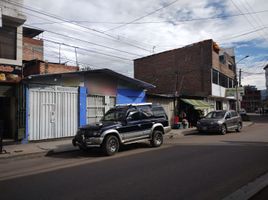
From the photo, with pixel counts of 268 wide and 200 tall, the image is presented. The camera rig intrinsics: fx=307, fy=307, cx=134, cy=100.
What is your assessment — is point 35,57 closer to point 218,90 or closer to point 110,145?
point 218,90

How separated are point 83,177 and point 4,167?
363cm

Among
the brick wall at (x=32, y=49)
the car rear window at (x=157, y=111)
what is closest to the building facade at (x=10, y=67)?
the car rear window at (x=157, y=111)

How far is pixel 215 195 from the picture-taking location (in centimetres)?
625

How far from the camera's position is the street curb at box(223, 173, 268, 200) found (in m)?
5.88

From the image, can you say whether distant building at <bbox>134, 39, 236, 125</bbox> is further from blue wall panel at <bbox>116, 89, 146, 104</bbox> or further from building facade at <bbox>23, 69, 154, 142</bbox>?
building facade at <bbox>23, 69, 154, 142</bbox>

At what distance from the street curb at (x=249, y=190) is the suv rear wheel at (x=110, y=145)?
608 cm

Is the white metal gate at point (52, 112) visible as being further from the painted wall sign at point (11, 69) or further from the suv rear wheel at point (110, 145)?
the suv rear wheel at point (110, 145)

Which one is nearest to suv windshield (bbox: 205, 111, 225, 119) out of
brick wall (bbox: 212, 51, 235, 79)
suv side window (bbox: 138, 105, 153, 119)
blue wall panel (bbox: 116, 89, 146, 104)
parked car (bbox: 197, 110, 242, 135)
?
parked car (bbox: 197, 110, 242, 135)

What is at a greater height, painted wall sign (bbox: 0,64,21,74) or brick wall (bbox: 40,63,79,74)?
brick wall (bbox: 40,63,79,74)

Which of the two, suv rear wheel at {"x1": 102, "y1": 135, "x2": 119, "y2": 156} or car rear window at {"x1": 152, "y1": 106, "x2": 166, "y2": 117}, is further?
car rear window at {"x1": 152, "y1": 106, "x2": 166, "y2": 117}

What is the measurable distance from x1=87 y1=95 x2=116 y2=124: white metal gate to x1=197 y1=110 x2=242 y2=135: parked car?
22.4ft

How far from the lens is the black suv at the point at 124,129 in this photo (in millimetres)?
12062

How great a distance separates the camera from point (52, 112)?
16703 millimetres

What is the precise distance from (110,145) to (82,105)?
6792mm
